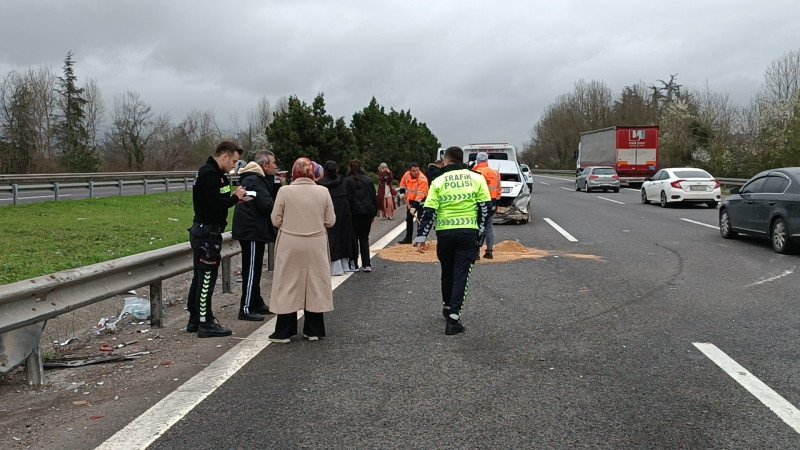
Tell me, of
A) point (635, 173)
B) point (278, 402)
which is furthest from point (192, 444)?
point (635, 173)

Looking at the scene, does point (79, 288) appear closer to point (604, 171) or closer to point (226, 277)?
point (226, 277)

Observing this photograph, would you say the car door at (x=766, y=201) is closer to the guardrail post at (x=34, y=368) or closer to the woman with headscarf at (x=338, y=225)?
the woman with headscarf at (x=338, y=225)

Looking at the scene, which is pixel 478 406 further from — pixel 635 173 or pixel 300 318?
pixel 635 173

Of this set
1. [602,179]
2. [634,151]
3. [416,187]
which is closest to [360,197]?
[416,187]

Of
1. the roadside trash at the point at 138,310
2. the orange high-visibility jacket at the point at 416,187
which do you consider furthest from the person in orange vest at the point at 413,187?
the roadside trash at the point at 138,310

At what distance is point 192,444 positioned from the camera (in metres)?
3.86

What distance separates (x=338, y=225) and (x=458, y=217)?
11.6 feet

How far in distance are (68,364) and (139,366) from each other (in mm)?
575

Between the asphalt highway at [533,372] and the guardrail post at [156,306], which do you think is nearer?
the asphalt highway at [533,372]

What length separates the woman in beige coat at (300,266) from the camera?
6312mm

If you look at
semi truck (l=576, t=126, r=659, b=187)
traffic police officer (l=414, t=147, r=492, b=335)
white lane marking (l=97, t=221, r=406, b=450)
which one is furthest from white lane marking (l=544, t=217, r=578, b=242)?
semi truck (l=576, t=126, r=659, b=187)

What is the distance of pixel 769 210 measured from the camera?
1266 centimetres

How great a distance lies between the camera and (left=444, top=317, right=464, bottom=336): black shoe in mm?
6516

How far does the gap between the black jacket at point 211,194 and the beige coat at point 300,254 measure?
0.48m
